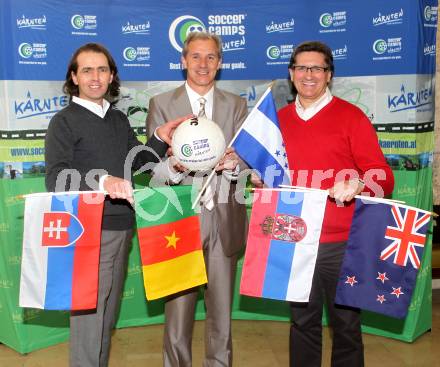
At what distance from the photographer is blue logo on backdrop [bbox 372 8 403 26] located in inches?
140

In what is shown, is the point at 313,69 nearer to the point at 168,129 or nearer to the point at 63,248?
the point at 168,129

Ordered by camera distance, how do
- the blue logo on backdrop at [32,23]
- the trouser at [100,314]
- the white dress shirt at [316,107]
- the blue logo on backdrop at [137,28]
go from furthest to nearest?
the blue logo on backdrop at [137,28] → the blue logo on backdrop at [32,23] → the white dress shirt at [316,107] → the trouser at [100,314]

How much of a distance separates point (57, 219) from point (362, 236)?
129 cm

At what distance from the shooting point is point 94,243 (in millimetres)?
2432

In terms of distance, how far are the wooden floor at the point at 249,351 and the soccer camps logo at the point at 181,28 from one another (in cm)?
191

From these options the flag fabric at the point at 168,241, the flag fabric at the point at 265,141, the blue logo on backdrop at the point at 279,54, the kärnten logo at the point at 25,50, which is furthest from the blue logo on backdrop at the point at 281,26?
the flag fabric at the point at 168,241

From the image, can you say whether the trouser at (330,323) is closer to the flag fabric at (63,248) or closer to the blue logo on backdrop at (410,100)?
the flag fabric at (63,248)

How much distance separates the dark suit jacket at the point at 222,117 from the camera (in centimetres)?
276

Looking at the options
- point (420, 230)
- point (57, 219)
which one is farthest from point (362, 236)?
point (57, 219)

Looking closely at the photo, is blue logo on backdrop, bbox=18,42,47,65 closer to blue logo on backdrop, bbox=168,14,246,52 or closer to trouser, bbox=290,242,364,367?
blue logo on backdrop, bbox=168,14,246,52

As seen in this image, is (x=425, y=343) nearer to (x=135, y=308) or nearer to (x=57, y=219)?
(x=135, y=308)

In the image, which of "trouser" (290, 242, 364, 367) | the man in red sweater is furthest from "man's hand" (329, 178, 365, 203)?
"trouser" (290, 242, 364, 367)

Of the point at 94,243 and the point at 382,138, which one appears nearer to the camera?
the point at 94,243

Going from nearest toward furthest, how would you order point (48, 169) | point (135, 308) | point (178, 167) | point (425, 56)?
point (48, 169) < point (178, 167) < point (425, 56) < point (135, 308)
